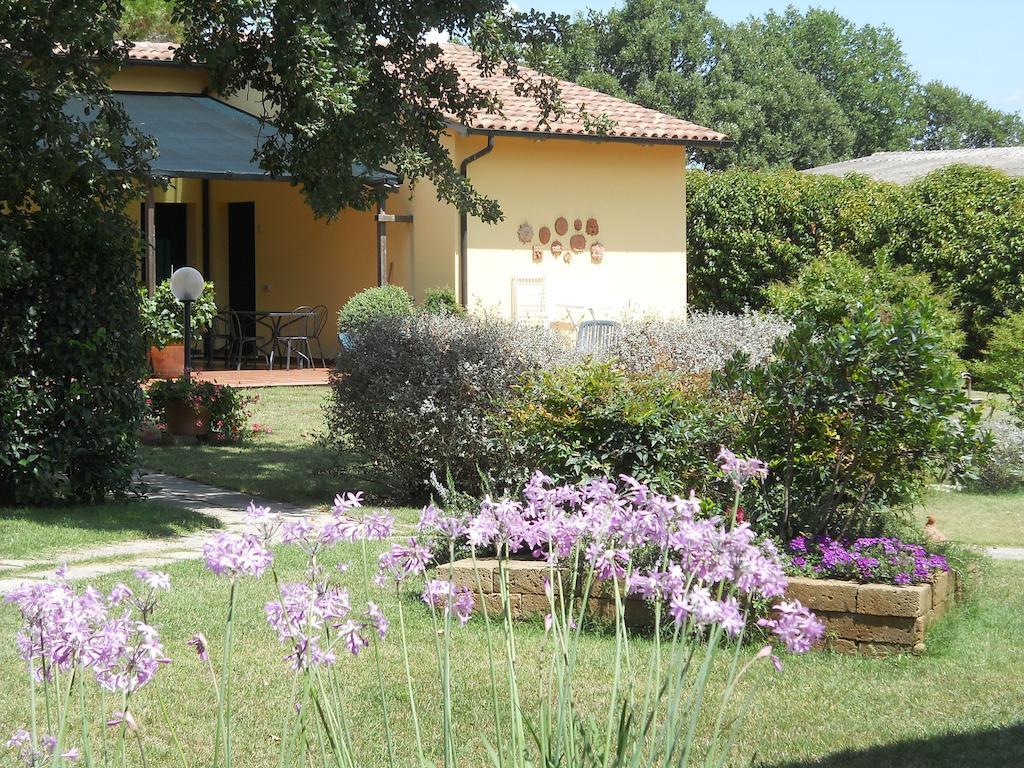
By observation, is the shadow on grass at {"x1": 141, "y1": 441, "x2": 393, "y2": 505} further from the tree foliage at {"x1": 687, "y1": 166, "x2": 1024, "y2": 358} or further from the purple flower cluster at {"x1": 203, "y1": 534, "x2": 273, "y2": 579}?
the tree foliage at {"x1": 687, "y1": 166, "x2": 1024, "y2": 358}

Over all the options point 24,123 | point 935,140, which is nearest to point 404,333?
point 24,123

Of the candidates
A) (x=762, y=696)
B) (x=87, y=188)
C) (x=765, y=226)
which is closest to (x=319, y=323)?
(x=765, y=226)

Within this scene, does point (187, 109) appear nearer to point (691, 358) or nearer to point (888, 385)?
point (691, 358)

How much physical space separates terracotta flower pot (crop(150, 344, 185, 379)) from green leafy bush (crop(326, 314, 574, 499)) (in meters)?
7.66

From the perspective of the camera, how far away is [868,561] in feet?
17.2

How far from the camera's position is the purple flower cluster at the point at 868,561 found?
5.23 metres

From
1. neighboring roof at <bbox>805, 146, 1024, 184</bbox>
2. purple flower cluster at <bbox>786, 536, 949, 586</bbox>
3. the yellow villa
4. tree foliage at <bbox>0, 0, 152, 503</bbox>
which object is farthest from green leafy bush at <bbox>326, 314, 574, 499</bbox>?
neighboring roof at <bbox>805, 146, 1024, 184</bbox>

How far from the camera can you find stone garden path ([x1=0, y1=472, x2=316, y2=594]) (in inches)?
253

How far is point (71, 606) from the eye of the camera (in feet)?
6.69

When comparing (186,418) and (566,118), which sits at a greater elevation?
(566,118)

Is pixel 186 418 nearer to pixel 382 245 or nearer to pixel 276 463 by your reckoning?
pixel 276 463

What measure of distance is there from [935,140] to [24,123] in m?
64.8

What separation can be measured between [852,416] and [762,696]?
148 cm

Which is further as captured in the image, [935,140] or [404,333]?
[935,140]
